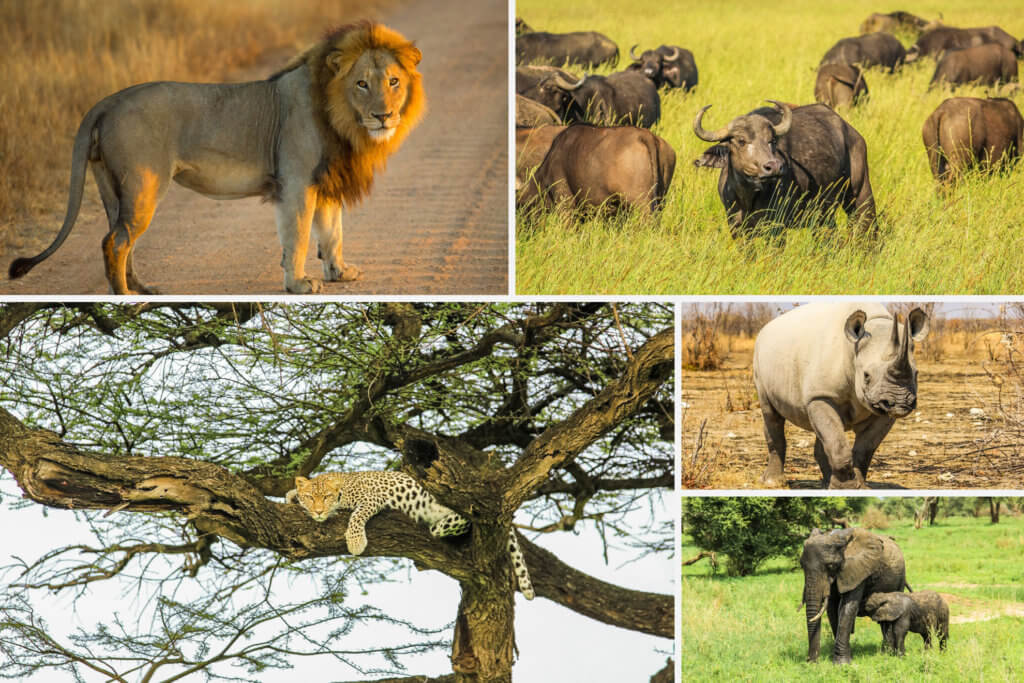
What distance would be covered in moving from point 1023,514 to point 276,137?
450 centimetres

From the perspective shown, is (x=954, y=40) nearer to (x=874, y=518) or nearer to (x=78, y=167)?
(x=874, y=518)

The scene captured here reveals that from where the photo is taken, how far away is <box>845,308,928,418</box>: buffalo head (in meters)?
6.33

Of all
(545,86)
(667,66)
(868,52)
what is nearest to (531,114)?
(545,86)

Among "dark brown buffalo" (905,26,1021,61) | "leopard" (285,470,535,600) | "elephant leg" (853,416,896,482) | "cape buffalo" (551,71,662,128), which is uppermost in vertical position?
"dark brown buffalo" (905,26,1021,61)

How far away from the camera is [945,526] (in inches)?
279

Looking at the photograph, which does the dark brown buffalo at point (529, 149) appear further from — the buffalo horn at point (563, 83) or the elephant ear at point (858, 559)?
the elephant ear at point (858, 559)

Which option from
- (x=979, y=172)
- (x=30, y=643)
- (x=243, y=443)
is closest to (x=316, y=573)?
(x=243, y=443)

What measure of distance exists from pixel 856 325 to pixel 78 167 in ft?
13.1

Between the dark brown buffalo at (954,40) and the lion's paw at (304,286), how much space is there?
3.77 m

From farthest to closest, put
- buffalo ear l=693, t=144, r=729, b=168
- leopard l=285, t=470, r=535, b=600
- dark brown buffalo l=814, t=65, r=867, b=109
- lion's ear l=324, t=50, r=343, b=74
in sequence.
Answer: dark brown buffalo l=814, t=65, r=867, b=109 < buffalo ear l=693, t=144, r=729, b=168 < lion's ear l=324, t=50, r=343, b=74 < leopard l=285, t=470, r=535, b=600

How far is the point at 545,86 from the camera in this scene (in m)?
7.48

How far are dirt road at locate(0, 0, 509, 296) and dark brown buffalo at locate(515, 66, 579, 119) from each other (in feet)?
1.42

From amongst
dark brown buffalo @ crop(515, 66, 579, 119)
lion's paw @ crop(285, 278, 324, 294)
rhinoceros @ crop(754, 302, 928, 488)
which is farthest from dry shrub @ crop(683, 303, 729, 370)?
lion's paw @ crop(285, 278, 324, 294)

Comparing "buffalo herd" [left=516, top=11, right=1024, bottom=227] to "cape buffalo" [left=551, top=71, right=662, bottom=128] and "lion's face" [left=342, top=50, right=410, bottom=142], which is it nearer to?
"cape buffalo" [left=551, top=71, right=662, bottom=128]
